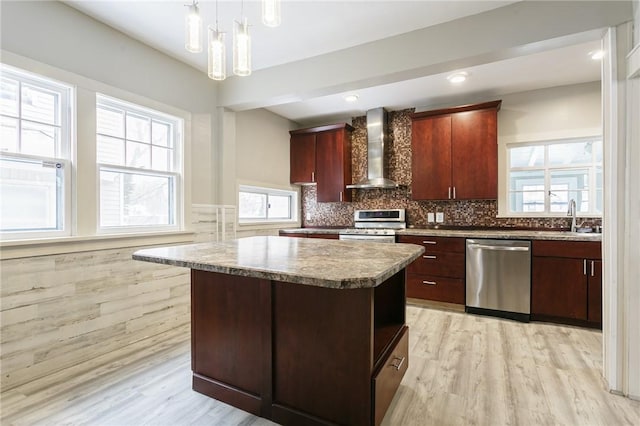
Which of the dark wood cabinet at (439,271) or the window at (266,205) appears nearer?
the dark wood cabinet at (439,271)

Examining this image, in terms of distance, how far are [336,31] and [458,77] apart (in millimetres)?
1522

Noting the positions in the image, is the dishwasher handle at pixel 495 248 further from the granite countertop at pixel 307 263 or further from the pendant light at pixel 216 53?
the pendant light at pixel 216 53

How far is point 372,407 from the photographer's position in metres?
1.42

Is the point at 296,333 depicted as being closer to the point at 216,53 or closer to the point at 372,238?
the point at 216,53

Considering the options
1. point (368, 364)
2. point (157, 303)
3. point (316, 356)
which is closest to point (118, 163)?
point (157, 303)

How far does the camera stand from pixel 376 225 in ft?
14.8

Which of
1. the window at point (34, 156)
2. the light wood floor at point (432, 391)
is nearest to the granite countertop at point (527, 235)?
the light wood floor at point (432, 391)

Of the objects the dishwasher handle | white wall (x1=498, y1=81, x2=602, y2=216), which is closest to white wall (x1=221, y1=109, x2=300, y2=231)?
the dishwasher handle

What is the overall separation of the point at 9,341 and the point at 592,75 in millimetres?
5559

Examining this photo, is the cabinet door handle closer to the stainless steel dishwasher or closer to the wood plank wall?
the stainless steel dishwasher

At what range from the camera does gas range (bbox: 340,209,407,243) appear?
12.8 ft

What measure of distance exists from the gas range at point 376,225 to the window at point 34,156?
Result: 9.63ft

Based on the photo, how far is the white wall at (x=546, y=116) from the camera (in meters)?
3.46

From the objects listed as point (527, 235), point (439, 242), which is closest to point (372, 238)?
point (439, 242)
